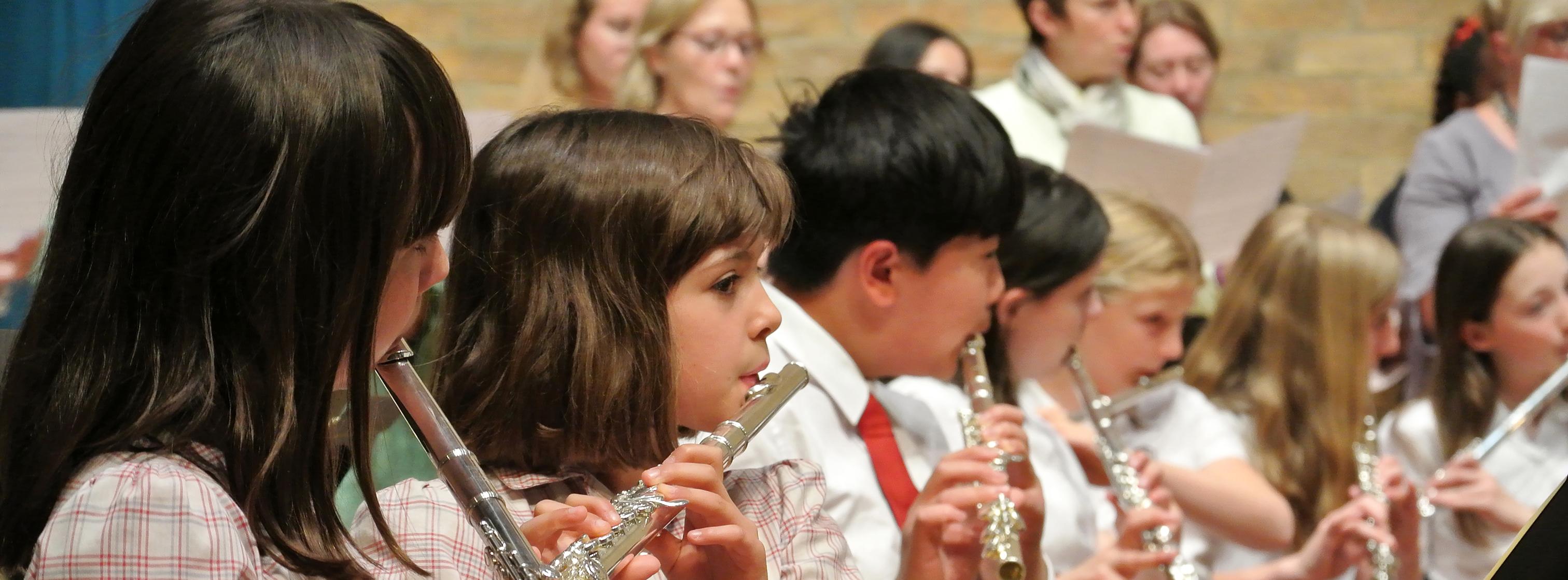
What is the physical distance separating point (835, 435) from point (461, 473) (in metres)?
0.64

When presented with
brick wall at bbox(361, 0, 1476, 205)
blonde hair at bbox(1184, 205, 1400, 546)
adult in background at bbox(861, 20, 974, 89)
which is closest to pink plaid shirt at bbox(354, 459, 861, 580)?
blonde hair at bbox(1184, 205, 1400, 546)

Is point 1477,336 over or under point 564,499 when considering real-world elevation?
under

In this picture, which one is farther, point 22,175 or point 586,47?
point 586,47

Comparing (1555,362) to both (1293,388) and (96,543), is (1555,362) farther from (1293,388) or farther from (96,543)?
(96,543)

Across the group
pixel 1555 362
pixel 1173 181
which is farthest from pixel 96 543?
pixel 1555 362

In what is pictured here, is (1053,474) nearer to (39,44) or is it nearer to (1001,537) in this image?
(1001,537)

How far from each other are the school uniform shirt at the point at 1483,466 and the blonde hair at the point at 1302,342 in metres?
0.19

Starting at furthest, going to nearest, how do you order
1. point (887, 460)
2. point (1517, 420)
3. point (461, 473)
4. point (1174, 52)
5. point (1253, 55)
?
point (1253, 55)
point (1174, 52)
point (1517, 420)
point (887, 460)
point (461, 473)

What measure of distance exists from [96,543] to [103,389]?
9cm

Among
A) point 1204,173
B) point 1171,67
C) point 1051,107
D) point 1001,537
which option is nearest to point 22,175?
point 1001,537

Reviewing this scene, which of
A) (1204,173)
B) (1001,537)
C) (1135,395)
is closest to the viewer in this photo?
(1001,537)

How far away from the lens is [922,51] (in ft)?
9.64

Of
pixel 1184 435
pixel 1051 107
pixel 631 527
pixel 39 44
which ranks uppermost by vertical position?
pixel 39 44

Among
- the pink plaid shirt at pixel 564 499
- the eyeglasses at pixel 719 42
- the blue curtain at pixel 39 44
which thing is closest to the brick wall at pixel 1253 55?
the eyeglasses at pixel 719 42
